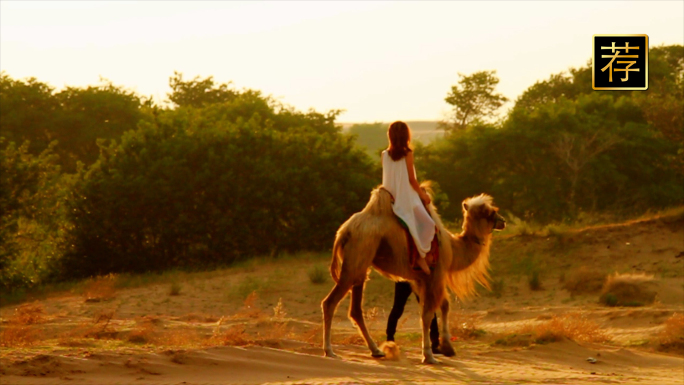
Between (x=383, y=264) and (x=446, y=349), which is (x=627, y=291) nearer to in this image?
(x=446, y=349)

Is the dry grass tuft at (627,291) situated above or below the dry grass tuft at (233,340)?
below

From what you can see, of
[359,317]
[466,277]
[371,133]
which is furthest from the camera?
[371,133]

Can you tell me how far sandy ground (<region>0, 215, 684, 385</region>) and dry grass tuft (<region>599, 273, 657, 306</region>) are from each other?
0.28 m

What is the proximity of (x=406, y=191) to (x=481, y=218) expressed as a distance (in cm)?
136

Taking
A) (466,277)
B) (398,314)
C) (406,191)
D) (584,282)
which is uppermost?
(406,191)

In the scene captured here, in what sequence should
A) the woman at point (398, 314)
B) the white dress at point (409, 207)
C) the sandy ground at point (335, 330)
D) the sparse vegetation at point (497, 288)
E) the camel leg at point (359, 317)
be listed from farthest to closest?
the sparse vegetation at point (497, 288), the woman at point (398, 314), the camel leg at point (359, 317), the white dress at point (409, 207), the sandy ground at point (335, 330)

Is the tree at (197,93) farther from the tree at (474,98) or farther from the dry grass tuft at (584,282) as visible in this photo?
the dry grass tuft at (584,282)

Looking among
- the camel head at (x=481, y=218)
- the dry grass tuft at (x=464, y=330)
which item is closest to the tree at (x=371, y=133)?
the dry grass tuft at (x=464, y=330)

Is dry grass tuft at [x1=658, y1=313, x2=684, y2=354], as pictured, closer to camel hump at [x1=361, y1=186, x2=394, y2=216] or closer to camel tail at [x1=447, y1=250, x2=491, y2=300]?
camel tail at [x1=447, y1=250, x2=491, y2=300]

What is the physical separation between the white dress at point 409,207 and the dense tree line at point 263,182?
64.8 ft

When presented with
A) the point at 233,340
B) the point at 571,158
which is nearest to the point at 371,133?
the point at 571,158

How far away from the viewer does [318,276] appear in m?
25.0

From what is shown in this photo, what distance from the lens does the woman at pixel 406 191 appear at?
→ 410 inches

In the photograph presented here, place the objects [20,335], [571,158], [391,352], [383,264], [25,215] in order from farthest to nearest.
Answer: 1. [571,158]
2. [25,215]
3. [20,335]
4. [383,264]
5. [391,352]
